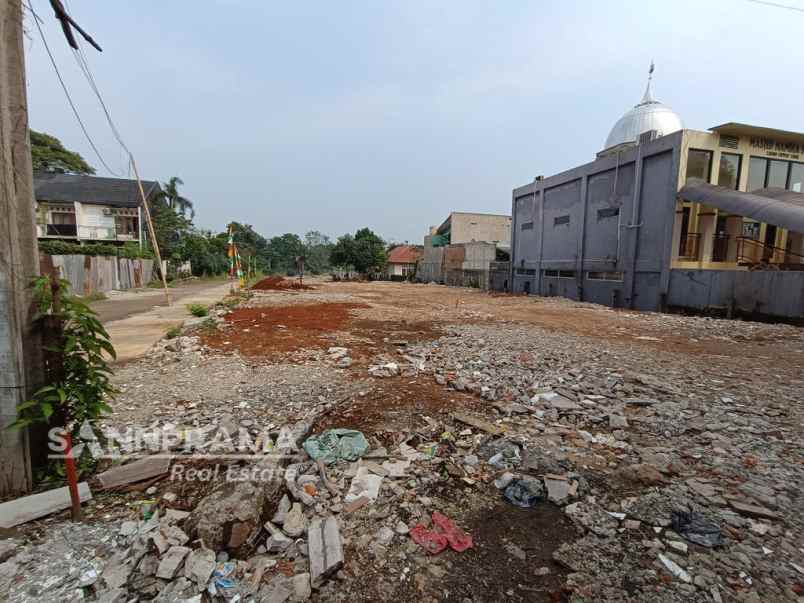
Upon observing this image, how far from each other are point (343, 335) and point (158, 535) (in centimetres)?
571

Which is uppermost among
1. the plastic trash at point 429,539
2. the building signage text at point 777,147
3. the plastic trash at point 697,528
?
the building signage text at point 777,147

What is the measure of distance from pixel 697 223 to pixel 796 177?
15.5ft

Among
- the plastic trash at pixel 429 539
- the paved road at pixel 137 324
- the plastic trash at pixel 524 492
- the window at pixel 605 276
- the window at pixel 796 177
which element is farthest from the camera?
the window at pixel 605 276

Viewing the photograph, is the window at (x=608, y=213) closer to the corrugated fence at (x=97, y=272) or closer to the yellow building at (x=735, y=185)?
the yellow building at (x=735, y=185)

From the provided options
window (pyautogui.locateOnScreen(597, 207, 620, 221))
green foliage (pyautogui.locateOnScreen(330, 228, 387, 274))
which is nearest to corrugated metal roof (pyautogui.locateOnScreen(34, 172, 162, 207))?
green foliage (pyautogui.locateOnScreen(330, 228, 387, 274))

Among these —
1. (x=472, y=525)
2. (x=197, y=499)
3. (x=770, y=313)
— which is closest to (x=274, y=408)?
(x=197, y=499)

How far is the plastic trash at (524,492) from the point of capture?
7.92 ft

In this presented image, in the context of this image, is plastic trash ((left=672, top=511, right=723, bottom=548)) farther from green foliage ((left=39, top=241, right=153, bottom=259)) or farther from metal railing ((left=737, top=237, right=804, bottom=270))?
green foliage ((left=39, top=241, right=153, bottom=259))

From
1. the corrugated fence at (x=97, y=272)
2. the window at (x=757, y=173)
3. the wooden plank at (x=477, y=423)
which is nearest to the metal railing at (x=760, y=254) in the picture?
the window at (x=757, y=173)

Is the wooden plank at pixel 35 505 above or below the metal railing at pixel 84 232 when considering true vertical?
below

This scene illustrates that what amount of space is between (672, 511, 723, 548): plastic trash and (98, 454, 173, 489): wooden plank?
10.9ft

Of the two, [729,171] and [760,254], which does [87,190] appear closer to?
[729,171]

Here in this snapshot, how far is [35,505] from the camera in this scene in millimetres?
2117

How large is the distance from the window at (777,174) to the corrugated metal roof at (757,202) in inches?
33.9
